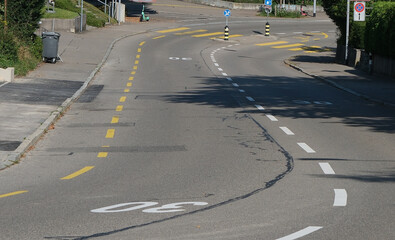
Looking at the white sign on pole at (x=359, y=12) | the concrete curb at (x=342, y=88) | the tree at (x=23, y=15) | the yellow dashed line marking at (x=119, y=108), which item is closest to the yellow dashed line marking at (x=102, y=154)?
the yellow dashed line marking at (x=119, y=108)

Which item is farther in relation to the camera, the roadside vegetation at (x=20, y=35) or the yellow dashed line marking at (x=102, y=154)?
the roadside vegetation at (x=20, y=35)

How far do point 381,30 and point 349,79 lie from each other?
4575mm

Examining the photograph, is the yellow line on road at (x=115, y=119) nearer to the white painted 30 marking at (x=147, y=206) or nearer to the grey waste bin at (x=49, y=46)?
the white painted 30 marking at (x=147, y=206)

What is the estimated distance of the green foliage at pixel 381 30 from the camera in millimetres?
35656

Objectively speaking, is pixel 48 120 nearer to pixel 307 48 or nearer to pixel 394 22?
pixel 394 22

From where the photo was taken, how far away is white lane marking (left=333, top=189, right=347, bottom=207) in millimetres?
9352

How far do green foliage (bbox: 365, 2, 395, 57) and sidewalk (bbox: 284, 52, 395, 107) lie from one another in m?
1.31

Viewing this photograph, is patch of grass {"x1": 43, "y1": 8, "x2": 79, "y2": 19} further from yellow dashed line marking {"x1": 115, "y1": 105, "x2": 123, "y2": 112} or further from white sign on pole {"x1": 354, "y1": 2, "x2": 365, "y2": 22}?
yellow dashed line marking {"x1": 115, "y1": 105, "x2": 123, "y2": 112}

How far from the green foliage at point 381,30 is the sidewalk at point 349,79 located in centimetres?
131

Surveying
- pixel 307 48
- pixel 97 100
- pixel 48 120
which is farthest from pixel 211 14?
pixel 48 120

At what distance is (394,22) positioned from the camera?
35094 millimetres

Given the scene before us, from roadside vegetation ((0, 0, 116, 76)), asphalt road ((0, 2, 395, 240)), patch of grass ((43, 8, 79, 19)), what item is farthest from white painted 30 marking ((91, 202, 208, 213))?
patch of grass ((43, 8, 79, 19))

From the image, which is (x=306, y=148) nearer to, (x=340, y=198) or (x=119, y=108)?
(x=340, y=198)

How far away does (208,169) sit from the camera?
1223 cm
